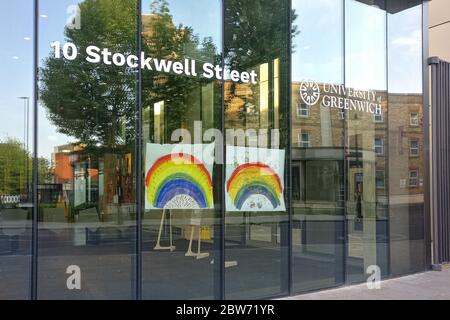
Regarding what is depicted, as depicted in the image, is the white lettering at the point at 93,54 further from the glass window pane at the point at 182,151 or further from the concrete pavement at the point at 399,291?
the concrete pavement at the point at 399,291

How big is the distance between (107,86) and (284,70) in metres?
3.39

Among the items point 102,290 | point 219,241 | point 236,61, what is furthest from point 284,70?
point 102,290

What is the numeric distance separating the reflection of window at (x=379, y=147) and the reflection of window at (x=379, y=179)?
0.39 metres

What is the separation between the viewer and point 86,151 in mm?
7180

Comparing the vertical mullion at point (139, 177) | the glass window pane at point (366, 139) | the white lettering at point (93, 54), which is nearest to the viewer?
the white lettering at point (93, 54)

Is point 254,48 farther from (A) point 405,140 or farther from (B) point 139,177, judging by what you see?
(A) point 405,140

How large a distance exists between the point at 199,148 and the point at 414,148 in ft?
18.8

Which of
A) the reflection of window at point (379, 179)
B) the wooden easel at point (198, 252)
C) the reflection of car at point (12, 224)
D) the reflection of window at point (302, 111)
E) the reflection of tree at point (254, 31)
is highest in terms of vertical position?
the reflection of tree at point (254, 31)

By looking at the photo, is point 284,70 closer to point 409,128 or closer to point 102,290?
point 409,128

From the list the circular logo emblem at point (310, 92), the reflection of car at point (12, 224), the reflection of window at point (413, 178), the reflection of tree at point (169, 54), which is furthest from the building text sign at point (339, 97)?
the reflection of car at point (12, 224)

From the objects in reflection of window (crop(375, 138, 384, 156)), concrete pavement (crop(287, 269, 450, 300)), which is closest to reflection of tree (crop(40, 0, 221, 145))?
concrete pavement (crop(287, 269, 450, 300))

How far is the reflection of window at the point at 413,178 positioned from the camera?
11.2 metres

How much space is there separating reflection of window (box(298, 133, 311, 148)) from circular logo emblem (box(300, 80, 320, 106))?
620 millimetres
